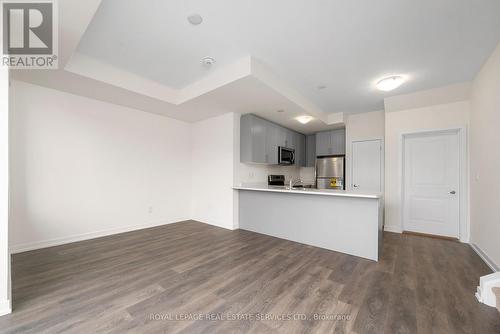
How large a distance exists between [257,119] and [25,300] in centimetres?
420

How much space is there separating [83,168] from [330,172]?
5.60 metres

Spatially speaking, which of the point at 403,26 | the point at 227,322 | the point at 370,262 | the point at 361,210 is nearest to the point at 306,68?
the point at 403,26

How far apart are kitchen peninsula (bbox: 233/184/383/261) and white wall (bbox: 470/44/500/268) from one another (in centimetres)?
121

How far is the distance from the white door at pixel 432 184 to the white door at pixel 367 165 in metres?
0.58

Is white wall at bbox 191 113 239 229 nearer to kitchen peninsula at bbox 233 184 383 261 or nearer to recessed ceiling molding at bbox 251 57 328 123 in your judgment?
kitchen peninsula at bbox 233 184 383 261

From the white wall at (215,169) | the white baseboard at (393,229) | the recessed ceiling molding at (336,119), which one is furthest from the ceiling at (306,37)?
the white baseboard at (393,229)

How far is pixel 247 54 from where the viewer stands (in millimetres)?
2633

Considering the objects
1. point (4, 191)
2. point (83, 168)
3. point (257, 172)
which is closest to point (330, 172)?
point (257, 172)

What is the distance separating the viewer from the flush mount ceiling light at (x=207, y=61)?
2727 millimetres

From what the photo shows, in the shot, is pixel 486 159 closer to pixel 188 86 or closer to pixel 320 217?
pixel 320 217

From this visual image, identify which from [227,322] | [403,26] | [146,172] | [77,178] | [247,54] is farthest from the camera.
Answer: [146,172]

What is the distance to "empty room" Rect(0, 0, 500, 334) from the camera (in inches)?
70.6

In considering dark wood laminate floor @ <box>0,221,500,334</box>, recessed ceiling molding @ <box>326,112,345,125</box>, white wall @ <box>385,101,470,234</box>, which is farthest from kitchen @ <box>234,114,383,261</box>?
recessed ceiling molding @ <box>326,112,345,125</box>

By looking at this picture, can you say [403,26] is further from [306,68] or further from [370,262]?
[370,262]
